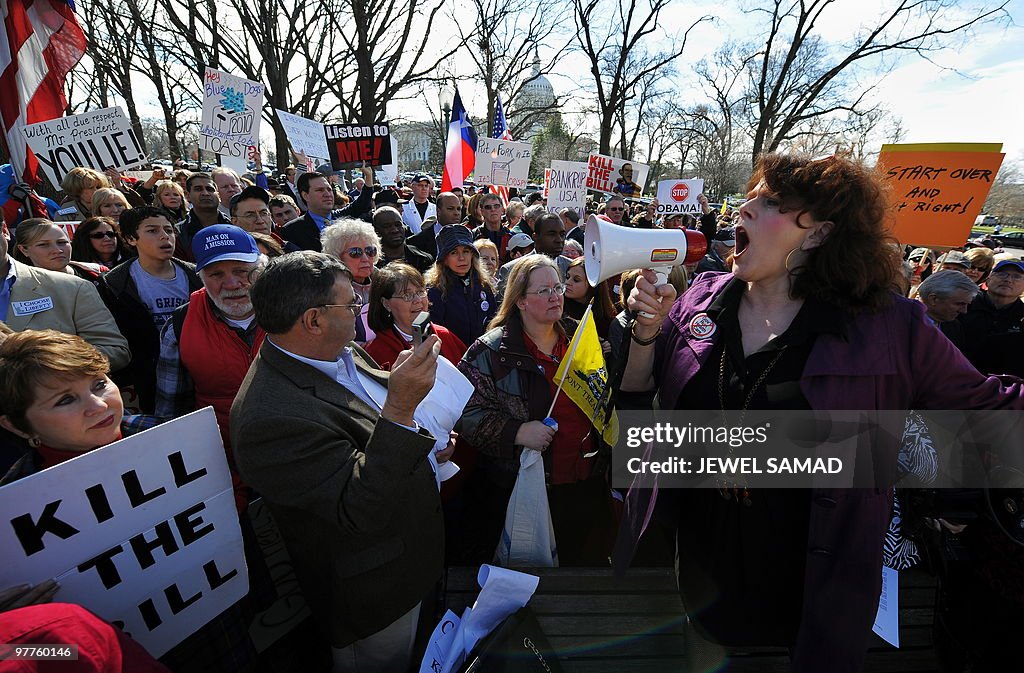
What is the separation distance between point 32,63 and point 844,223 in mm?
7743

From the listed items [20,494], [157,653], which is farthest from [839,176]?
[157,653]

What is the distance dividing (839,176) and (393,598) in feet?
6.70

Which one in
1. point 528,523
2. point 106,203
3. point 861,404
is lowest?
point 528,523

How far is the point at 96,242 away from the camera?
4.04 meters

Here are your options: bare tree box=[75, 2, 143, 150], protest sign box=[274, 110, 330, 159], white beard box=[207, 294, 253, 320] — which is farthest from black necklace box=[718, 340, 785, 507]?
bare tree box=[75, 2, 143, 150]

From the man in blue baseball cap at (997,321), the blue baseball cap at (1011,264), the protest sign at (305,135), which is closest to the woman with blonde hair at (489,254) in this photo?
the man in blue baseball cap at (997,321)

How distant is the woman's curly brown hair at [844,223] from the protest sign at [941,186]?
3133mm

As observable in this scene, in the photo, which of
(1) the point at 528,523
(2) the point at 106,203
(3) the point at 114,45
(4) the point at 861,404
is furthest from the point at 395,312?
(3) the point at 114,45

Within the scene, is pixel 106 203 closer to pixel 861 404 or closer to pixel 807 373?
pixel 807 373

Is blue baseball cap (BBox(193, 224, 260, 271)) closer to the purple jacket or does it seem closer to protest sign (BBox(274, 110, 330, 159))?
the purple jacket

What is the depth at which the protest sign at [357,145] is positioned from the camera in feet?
26.9

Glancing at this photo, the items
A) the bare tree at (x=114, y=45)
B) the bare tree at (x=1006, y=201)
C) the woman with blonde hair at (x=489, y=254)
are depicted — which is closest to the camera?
the woman with blonde hair at (x=489, y=254)

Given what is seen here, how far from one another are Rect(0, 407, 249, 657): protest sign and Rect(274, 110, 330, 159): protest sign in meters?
8.81

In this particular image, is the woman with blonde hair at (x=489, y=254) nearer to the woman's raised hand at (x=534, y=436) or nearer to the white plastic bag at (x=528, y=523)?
the woman's raised hand at (x=534, y=436)
